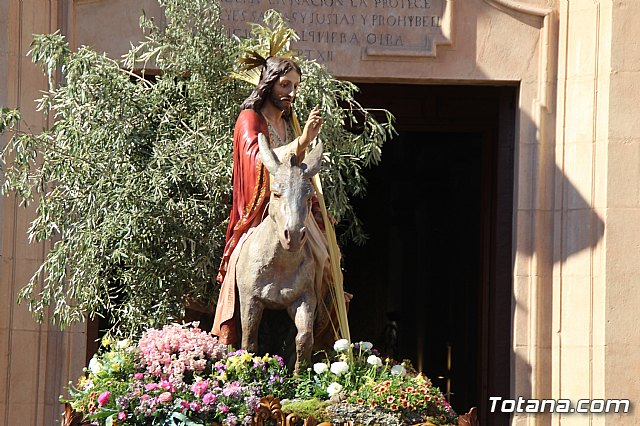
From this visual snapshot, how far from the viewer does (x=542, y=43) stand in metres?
18.6

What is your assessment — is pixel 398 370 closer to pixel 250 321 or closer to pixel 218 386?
pixel 250 321

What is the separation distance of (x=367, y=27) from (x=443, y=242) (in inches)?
340

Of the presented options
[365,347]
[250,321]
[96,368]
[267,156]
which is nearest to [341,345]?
[365,347]

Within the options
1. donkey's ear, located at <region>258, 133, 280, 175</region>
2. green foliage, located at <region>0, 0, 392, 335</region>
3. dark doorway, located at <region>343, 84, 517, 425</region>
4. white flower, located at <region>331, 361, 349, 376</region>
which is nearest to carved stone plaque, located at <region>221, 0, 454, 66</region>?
dark doorway, located at <region>343, 84, 517, 425</region>

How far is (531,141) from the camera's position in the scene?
60.7ft

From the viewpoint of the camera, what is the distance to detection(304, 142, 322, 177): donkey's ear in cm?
1322

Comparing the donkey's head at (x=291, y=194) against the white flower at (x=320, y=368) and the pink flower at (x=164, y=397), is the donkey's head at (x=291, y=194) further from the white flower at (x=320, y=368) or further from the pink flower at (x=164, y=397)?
the pink flower at (x=164, y=397)

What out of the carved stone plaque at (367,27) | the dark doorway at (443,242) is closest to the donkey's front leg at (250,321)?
the carved stone plaque at (367,27)

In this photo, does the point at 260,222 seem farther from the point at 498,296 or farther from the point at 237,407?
the point at 498,296

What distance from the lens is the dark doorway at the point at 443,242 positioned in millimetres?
19281

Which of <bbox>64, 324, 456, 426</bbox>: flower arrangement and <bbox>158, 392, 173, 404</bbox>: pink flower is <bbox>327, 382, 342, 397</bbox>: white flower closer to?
<bbox>64, 324, 456, 426</bbox>: flower arrangement

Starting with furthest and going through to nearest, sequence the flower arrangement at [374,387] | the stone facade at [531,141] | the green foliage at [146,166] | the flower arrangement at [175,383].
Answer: the stone facade at [531,141], the green foliage at [146,166], the flower arrangement at [374,387], the flower arrangement at [175,383]

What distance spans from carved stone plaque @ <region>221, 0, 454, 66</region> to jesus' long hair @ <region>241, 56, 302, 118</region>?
154 inches
